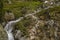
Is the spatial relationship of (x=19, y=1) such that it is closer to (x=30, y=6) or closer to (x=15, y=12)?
(x=30, y=6)

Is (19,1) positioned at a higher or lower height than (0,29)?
lower

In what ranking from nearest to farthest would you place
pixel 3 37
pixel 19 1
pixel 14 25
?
pixel 3 37 → pixel 14 25 → pixel 19 1

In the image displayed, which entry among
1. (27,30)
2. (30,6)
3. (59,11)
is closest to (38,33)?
(27,30)

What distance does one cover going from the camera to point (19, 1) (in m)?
46.5

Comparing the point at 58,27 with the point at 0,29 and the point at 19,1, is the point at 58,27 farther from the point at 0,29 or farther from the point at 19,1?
the point at 19,1

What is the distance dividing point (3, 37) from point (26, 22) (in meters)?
5.22

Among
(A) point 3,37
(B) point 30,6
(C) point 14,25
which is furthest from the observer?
(B) point 30,6

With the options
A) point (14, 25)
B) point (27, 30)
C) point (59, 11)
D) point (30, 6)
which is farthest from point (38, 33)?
point (30, 6)

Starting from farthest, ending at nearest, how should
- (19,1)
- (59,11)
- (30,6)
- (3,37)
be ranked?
(19,1) < (30,6) < (59,11) < (3,37)

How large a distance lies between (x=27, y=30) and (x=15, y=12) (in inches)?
265

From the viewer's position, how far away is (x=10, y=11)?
3644 centimetres

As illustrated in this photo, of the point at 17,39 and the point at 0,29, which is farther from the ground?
the point at 0,29

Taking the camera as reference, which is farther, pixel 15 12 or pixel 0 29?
pixel 15 12

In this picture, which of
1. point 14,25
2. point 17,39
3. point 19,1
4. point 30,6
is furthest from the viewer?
point 19,1
